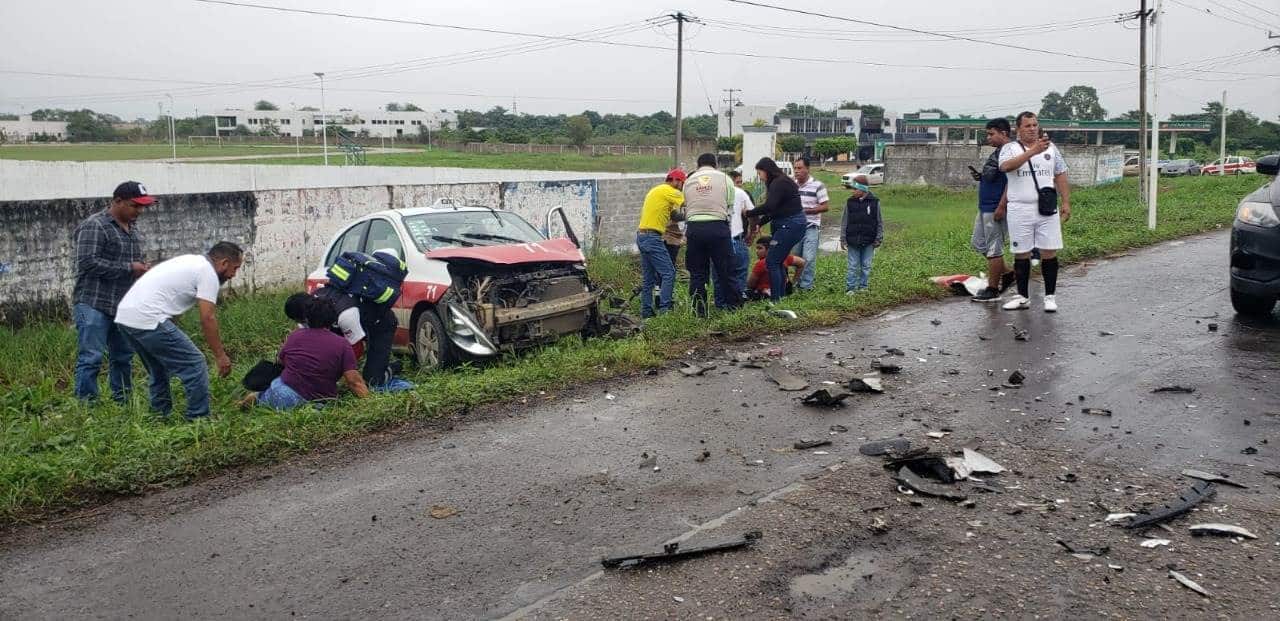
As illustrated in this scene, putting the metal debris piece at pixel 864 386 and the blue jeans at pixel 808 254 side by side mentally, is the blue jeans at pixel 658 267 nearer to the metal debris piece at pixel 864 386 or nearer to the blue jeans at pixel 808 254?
the blue jeans at pixel 808 254

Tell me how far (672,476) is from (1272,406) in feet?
12.6

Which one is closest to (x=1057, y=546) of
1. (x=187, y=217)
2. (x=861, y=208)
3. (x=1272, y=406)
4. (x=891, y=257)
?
(x=1272, y=406)

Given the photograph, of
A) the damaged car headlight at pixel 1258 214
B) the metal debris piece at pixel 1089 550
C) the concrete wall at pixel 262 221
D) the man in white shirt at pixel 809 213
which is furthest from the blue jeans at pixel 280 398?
the damaged car headlight at pixel 1258 214

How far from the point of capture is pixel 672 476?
5.23 m

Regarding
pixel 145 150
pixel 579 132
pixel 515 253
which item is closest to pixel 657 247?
pixel 515 253

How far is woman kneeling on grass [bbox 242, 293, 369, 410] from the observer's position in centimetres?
690

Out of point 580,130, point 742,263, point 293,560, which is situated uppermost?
point 580,130

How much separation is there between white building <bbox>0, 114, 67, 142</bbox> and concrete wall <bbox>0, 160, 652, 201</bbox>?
34.7 m

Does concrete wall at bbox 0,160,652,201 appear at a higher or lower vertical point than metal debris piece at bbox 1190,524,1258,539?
higher

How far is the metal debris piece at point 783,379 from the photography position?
22.7 ft

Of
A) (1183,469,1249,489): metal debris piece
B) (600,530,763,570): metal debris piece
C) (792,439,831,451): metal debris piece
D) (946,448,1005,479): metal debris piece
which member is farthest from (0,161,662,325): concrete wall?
(1183,469,1249,489): metal debris piece

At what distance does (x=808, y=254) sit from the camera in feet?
37.3

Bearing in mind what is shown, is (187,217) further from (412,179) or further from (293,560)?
(412,179)

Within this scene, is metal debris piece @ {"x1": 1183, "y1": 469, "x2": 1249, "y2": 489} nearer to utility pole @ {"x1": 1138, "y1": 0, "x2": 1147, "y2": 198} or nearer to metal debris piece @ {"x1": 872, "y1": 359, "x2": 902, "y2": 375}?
metal debris piece @ {"x1": 872, "y1": 359, "x2": 902, "y2": 375}
